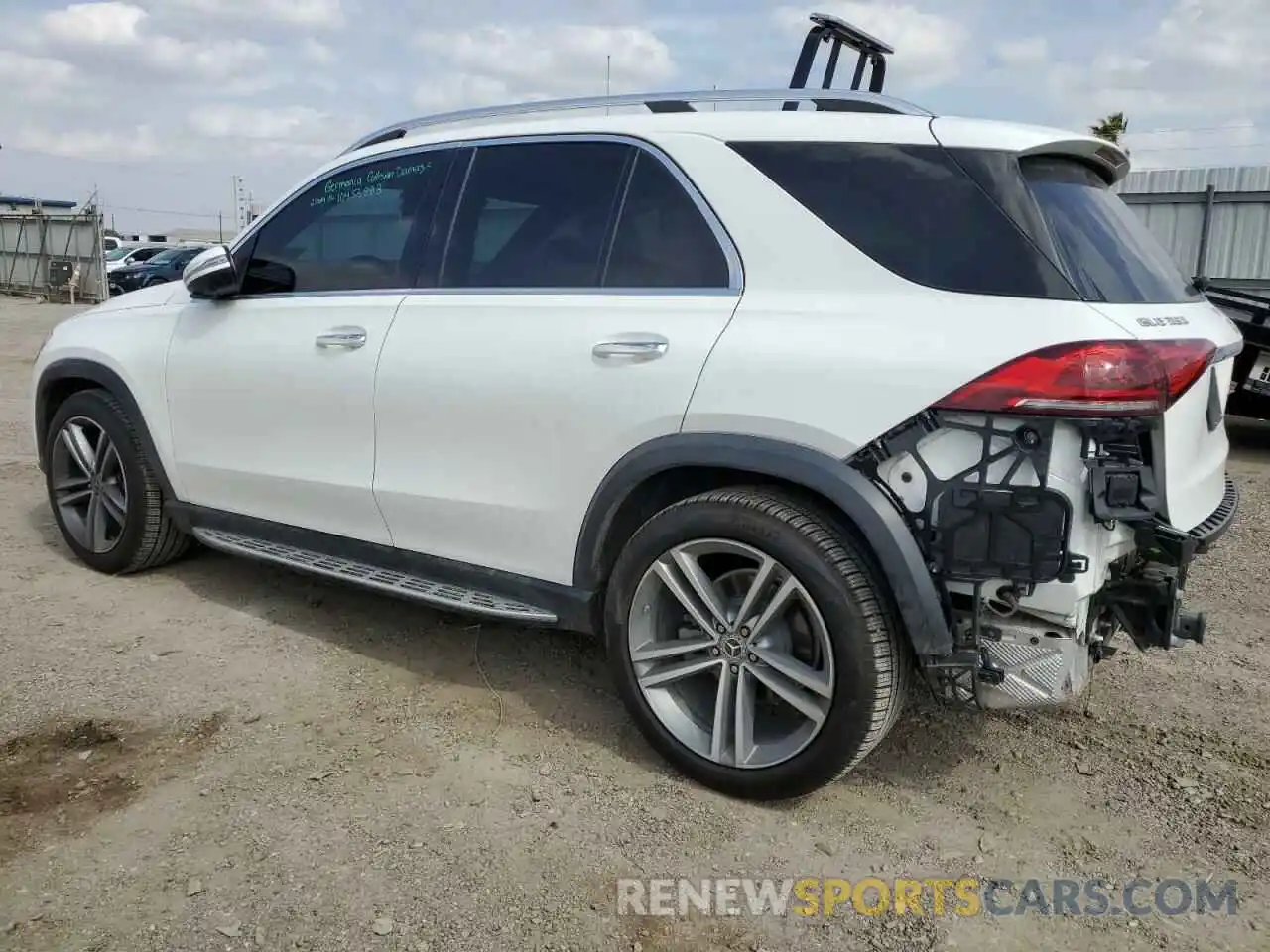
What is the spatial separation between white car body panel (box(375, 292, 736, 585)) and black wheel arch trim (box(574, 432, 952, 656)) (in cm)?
8

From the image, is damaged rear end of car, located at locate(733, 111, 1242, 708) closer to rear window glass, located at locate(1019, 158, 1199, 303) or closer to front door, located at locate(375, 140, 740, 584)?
rear window glass, located at locate(1019, 158, 1199, 303)

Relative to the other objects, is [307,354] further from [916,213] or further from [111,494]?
[916,213]

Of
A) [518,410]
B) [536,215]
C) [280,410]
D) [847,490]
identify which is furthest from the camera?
[280,410]

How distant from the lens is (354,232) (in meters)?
3.96

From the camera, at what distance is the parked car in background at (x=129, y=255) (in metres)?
31.3

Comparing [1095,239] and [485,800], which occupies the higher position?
[1095,239]

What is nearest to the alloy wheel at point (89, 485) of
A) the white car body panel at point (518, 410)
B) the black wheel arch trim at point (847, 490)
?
the white car body panel at point (518, 410)

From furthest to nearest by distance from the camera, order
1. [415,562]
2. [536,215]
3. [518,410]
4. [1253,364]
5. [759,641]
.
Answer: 1. [1253,364]
2. [415,562]
3. [536,215]
4. [518,410]
5. [759,641]

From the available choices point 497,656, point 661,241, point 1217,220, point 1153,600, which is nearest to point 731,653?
point 1153,600

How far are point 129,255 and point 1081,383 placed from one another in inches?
1390

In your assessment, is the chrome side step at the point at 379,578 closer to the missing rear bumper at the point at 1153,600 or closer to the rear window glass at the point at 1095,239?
the missing rear bumper at the point at 1153,600

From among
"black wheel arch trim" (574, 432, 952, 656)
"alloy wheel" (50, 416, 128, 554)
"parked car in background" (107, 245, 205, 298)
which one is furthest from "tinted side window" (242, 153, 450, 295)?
"parked car in background" (107, 245, 205, 298)

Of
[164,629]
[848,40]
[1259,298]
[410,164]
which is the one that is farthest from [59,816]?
[1259,298]

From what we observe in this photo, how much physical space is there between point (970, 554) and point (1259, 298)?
7165mm
